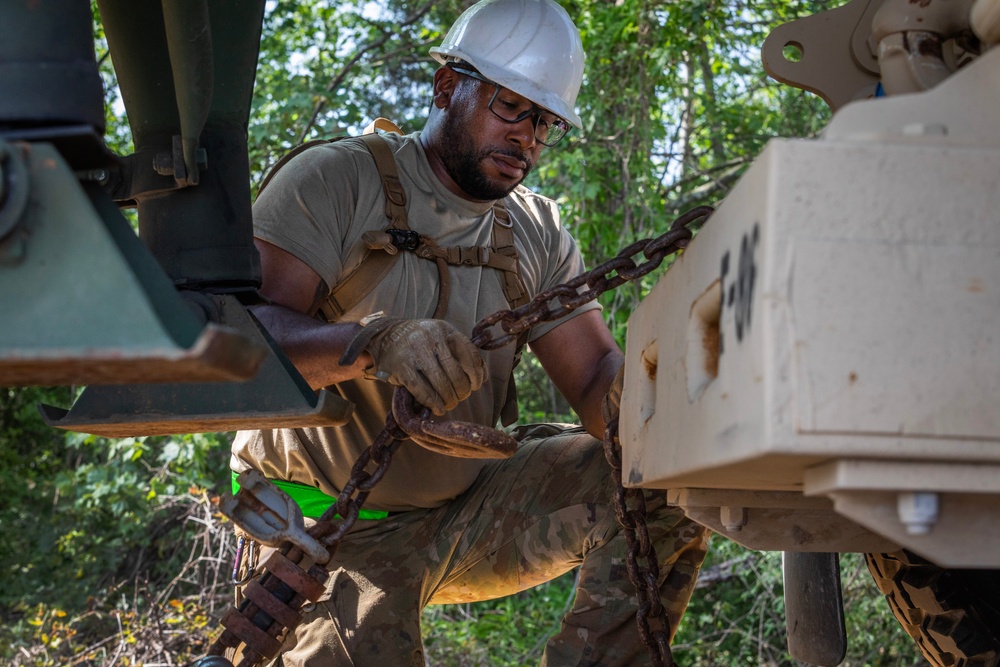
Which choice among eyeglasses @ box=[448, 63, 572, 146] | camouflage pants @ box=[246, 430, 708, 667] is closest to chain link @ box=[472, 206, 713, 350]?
camouflage pants @ box=[246, 430, 708, 667]

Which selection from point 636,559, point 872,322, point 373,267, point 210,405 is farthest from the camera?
point 373,267

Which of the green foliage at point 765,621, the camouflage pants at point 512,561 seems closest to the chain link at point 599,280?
the camouflage pants at point 512,561

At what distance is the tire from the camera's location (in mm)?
2291

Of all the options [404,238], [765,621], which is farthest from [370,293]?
[765,621]

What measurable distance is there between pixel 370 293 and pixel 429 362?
78 centimetres

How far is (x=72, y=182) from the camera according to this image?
140 cm

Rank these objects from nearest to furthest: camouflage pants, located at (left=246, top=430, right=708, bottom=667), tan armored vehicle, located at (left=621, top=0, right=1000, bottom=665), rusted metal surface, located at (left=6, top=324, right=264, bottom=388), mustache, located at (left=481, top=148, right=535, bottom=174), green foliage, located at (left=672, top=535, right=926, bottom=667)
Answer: tan armored vehicle, located at (left=621, top=0, right=1000, bottom=665) → rusted metal surface, located at (left=6, top=324, right=264, bottom=388) → camouflage pants, located at (left=246, top=430, right=708, bottom=667) → mustache, located at (left=481, top=148, right=535, bottom=174) → green foliage, located at (left=672, top=535, right=926, bottom=667)

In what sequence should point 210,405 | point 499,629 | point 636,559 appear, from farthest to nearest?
1. point 499,629
2. point 636,559
3. point 210,405

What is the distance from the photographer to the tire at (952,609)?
90.2 inches

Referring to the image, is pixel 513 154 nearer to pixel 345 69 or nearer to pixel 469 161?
pixel 469 161

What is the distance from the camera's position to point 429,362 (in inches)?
94.0

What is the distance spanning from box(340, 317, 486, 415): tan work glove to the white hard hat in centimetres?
117

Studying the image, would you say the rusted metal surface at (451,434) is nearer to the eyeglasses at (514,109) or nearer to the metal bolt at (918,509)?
the metal bolt at (918,509)

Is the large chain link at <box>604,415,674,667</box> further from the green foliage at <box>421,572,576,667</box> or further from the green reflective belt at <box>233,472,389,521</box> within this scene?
the green foliage at <box>421,572,576,667</box>
